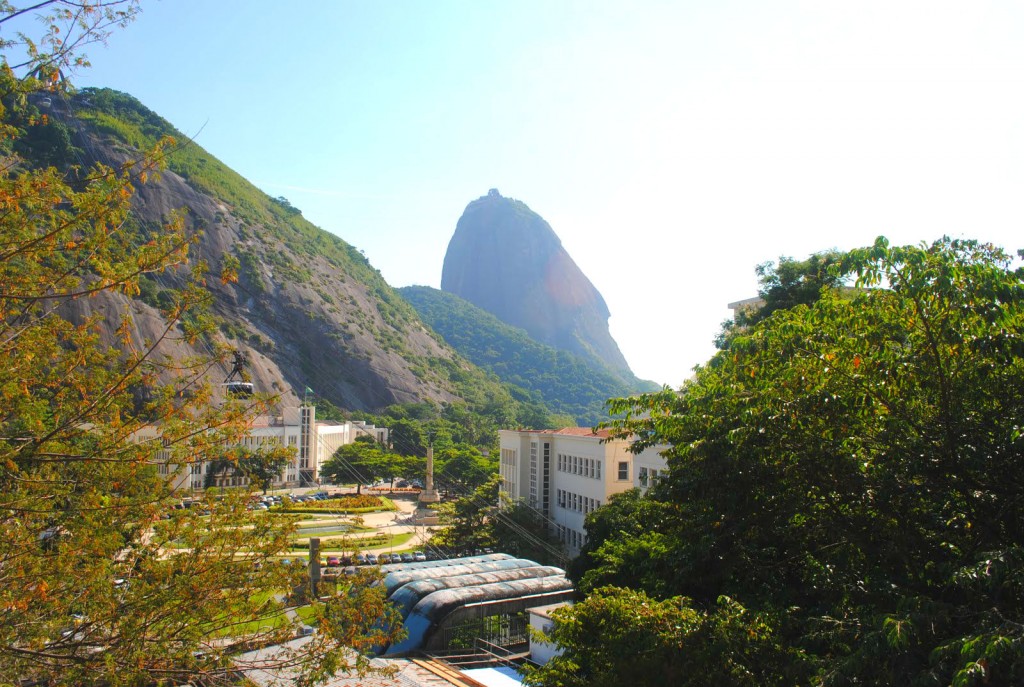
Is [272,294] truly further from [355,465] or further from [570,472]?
[570,472]

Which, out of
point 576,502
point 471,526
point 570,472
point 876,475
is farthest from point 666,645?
point 471,526

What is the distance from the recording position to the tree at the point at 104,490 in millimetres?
6379

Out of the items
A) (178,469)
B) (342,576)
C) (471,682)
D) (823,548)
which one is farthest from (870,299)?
(471,682)

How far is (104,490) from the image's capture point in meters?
7.36

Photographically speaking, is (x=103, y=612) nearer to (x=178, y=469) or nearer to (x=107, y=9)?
(x=178, y=469)

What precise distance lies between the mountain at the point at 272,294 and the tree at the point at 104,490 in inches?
3426

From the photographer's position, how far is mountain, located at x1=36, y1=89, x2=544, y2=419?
102 m

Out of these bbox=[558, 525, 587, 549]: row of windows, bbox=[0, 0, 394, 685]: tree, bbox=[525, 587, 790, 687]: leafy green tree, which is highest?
bbox=[0, 0, 394, 685]: tree

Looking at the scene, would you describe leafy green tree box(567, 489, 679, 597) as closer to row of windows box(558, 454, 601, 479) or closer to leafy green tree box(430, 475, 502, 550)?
row of windows box(558, 454, 601, 479)

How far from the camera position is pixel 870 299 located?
827 centimetres

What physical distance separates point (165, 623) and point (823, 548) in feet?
22.9

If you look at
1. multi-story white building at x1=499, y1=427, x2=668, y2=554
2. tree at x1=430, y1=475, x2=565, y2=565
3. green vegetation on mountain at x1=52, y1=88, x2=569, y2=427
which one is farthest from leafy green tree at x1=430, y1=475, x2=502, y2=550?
green vegetation on mountain at x1=52, y1=88, x2=569, y2=427

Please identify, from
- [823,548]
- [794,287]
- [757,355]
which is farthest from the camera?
[794,287]

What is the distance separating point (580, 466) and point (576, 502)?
1884 mm
